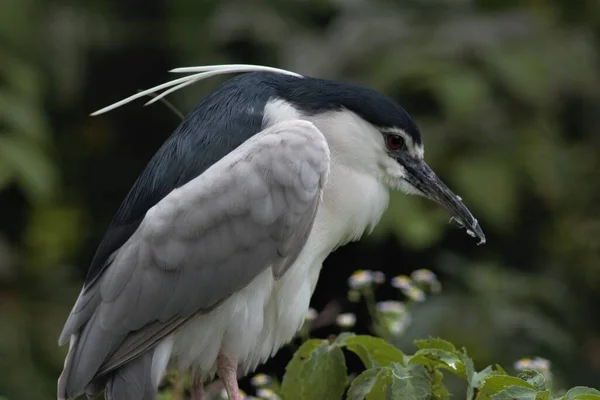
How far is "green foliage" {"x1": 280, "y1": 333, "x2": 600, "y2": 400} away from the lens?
2.72 metres

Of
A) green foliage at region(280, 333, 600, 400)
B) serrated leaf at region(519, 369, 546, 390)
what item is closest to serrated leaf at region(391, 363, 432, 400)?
green foliage at region(280, 333, 600, 400)

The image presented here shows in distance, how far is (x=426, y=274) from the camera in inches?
139

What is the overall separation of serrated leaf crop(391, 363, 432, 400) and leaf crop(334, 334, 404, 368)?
0.46 feet

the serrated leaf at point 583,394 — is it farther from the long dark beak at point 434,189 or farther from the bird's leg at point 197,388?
the bird's leg at point 197,388

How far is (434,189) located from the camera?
3.44 meters

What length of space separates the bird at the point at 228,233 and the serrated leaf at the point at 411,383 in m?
0.53

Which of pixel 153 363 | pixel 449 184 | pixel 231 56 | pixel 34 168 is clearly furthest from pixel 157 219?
pixel 231 56

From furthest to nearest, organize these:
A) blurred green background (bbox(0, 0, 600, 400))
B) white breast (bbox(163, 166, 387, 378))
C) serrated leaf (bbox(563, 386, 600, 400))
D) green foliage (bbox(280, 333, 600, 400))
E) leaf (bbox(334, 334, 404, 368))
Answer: blurred green background (bbox(0, 0, 600, 400)) < white breast (bbox(163, 166, 387, 378)) < leaf (bbox(334, 334, 404, 368)) < green foliage (bbox(280, 333, 600, 400)) < serrated leaf (bbox(563, 386, 600, 400))

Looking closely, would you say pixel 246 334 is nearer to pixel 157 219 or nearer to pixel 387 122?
pixel 157 219

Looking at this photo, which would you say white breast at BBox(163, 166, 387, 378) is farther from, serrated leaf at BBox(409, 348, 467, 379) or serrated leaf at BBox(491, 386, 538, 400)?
serrated leaf at BBox(491, 386, 538, 400)

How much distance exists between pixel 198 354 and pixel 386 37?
243cm

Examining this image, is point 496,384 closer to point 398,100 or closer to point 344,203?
A: point 344,203

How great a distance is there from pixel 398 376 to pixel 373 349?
22cm

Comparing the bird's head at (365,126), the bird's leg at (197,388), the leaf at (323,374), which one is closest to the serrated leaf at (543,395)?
the leaf at (323,374)
